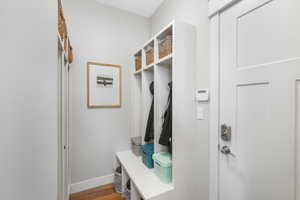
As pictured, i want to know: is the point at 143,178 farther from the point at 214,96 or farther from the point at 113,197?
the point at 214,96

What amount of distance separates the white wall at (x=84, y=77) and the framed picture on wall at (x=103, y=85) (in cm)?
7

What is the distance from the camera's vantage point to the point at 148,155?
1.60m

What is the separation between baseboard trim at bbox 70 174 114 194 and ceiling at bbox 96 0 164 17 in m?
2.62

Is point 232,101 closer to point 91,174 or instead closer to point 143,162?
point 143,162

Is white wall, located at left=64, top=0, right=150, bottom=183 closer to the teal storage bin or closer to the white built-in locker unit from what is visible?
the white built-in locker unit

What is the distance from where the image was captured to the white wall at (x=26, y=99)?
326mm

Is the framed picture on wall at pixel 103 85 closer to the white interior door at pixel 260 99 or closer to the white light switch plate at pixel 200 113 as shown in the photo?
the white light switch plate at pixel 200 113

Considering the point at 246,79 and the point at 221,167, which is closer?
the point at 246,79

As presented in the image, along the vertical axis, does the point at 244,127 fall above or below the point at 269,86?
below

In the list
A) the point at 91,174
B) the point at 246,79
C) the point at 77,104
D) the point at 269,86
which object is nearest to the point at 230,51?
the point at 246,79

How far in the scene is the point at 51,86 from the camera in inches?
23.8

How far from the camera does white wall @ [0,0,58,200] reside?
326 mm

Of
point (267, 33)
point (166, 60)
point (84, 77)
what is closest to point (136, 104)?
point (84, 77)

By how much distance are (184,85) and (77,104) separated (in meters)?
1.48
